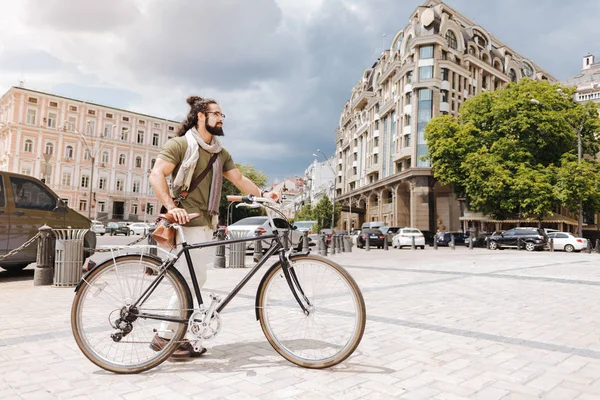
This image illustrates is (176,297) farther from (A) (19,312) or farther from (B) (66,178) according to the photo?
(B) (66,178)

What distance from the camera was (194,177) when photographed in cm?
339

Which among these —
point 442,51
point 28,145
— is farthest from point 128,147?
point 442,51

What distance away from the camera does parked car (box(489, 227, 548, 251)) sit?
2727 centimetres

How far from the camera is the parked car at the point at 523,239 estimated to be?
89.5ft

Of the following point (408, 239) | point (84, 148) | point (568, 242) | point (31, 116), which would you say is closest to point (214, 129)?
point (408, 239)

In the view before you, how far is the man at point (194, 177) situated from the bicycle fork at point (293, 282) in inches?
20.5

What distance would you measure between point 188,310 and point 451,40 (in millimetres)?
52018

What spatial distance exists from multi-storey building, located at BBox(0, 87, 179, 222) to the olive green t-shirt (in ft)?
186

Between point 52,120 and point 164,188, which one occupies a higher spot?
point 52,120


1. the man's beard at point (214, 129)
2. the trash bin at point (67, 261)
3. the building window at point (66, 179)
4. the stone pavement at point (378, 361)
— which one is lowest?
the stone pavement at point (378, 361)

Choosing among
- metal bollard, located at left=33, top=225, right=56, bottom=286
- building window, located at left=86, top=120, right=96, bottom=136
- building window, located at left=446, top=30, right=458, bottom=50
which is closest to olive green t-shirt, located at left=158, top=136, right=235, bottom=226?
metal bollard, located at left=33, top=225, right=56, bottom=286

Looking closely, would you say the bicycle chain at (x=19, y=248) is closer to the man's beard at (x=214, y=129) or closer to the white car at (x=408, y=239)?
the man's beard at (x=214, y=129)

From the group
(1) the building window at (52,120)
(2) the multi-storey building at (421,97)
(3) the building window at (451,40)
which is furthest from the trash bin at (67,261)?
(1) the building window at (52,120)

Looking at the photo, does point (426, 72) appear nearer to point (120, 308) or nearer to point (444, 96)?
point (444, 96)
